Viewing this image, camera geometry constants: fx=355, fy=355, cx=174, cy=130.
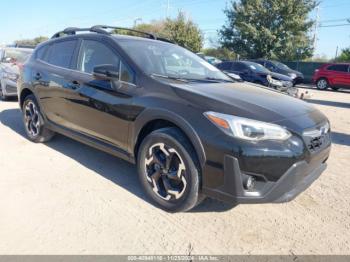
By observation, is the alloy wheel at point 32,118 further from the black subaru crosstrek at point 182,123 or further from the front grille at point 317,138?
the front grille at point 317,138

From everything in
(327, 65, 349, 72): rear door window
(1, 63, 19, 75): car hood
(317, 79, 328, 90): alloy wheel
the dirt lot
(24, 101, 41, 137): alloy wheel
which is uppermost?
(1, 63, 19, 75): car hood

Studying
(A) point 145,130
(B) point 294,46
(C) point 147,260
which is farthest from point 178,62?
(B) point 294,46

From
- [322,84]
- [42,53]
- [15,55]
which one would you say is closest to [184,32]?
[322,84]

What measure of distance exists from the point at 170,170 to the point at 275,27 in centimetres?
3056

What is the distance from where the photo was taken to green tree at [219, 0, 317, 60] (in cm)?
3053

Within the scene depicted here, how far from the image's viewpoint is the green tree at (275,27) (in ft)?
100

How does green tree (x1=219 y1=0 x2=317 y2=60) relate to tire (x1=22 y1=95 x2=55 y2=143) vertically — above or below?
above

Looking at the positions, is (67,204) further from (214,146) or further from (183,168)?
(214,146)

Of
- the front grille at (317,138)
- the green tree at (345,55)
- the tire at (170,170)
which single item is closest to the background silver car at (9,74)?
the tire at (170,170)

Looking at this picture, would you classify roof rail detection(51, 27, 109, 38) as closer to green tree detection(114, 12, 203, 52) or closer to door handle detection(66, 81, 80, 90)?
door handle detection(66, 81, 80, 90)

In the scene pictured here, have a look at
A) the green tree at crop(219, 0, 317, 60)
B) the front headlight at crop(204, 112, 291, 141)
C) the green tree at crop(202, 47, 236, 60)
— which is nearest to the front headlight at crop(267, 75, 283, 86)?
the front headlight at crop(204, 112, 291, 141)

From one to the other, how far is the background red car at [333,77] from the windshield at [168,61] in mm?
17342

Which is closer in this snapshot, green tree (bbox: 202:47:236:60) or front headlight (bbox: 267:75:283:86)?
front headlight (bbox: 267:75:283:86)

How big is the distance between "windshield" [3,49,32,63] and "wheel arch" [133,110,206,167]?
7426mm
